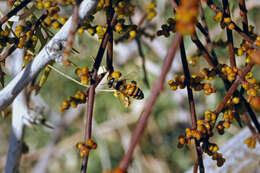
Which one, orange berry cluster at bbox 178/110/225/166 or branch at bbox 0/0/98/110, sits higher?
branch at bbox 0/0/98/110

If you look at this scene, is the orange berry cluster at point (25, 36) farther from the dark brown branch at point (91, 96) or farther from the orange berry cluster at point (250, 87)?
the orange berry cluster at point (250, 87)

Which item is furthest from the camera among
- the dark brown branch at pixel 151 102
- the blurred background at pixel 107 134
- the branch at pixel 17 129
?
the blurred background at pixel 107 134

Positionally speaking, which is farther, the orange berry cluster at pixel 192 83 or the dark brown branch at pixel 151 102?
the orange berry cluster at pixel 192 83

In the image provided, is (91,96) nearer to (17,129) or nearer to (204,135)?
(204,135)

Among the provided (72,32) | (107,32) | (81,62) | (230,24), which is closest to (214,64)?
(230,24)

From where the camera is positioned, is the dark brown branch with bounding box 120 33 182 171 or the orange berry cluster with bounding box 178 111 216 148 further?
the orange berry cluster with bounding box 178 111 216 148

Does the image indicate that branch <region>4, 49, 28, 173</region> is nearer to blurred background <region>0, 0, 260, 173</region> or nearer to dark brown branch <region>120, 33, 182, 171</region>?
dark brown branch <region>120, 33, 182, 171</region>

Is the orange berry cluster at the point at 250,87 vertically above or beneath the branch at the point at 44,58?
beneath

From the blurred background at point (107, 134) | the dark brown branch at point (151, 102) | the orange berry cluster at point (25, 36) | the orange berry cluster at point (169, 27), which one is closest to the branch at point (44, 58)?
the orange berry cluster at point (25, 36)

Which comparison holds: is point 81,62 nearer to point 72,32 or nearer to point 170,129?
point 170,129

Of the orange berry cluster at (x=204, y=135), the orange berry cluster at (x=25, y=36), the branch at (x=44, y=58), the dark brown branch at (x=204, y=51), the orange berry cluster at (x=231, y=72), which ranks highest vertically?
the orange berry cluster at (x=25, y=36)

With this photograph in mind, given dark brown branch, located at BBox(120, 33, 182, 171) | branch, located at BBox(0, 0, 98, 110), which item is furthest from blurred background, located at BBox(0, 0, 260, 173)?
dark brown branch, located at BBox(120, 33, 182, 171)

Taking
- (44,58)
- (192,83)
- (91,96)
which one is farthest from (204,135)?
(44,58)
